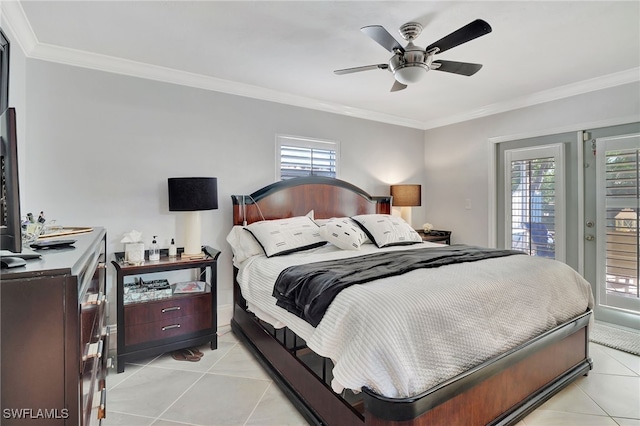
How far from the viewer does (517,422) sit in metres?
1.78

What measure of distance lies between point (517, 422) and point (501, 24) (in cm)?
255

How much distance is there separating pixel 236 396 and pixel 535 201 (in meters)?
3.78

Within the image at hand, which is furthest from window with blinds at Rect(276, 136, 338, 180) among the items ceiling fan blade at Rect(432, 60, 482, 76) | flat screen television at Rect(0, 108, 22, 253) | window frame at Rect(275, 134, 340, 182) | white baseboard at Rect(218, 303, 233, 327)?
flat screen television at Rect(0, 108, 22, 253)

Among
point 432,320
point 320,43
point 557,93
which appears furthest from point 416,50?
point 557,93

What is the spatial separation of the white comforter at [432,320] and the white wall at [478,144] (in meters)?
2.08

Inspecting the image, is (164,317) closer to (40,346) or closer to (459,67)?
(40,346)

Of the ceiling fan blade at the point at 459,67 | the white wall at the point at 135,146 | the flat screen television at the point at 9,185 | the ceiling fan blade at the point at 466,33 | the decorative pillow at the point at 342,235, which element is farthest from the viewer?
the decorative pillow at the point at 342,235

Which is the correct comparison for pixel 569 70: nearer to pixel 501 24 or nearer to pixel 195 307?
pixel 501 24

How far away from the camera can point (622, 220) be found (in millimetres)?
3072

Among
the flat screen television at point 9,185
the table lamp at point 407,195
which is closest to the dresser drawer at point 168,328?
the flat screen television at point 9,185

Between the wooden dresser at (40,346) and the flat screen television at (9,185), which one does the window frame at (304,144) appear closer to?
the flat screen television at (9,185)

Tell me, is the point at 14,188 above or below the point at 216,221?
above

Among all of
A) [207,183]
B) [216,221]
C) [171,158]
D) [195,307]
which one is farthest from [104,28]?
[195,307]

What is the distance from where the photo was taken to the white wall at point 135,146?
2480 millimetres
